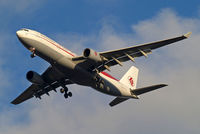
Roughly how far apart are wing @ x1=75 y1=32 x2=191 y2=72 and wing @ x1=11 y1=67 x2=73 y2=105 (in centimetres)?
505

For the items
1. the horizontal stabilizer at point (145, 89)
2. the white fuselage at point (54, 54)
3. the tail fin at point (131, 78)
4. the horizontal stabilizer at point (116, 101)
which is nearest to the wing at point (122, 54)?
the white fuselage at point (54, 54)

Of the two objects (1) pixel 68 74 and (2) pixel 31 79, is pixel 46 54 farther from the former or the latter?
(2) pixel 31 79

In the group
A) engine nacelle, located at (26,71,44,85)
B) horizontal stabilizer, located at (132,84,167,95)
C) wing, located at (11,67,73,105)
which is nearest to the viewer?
horizontal stabilizer, located at (132,84,167,95)

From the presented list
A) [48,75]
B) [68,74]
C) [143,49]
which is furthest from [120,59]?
[48,75]

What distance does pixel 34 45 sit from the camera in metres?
38.8

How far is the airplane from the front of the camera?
128ft

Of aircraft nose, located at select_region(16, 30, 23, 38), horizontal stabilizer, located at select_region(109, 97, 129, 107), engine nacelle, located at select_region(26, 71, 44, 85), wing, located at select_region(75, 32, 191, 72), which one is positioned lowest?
horizontal stabilizer, located at select_region(109, 97, 129, 107)

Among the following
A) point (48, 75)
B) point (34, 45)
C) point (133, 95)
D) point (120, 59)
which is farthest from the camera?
point (133, 95)

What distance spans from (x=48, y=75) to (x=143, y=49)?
1202 cm

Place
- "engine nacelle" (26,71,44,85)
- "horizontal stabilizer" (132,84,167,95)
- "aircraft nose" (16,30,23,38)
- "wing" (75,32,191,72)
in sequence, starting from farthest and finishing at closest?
"engine nacelle" (26,71,44,85) < "horizontal stabilizer" (132,84,167,95) < "wing" (75,32,191,72) < "aircraft nose" (16,30,23,38)

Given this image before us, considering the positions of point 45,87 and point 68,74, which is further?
point 45,87

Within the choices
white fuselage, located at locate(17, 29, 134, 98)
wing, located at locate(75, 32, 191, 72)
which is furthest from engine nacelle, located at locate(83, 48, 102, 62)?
white fuselage, located at locate(17, 29, 134, 98)

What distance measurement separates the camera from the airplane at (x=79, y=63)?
39.0m

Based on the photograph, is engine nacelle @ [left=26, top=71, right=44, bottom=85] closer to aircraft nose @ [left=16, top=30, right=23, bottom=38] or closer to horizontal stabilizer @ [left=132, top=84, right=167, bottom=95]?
aircraft nose @ [left=16, top=30, right=23, bottom=38]
